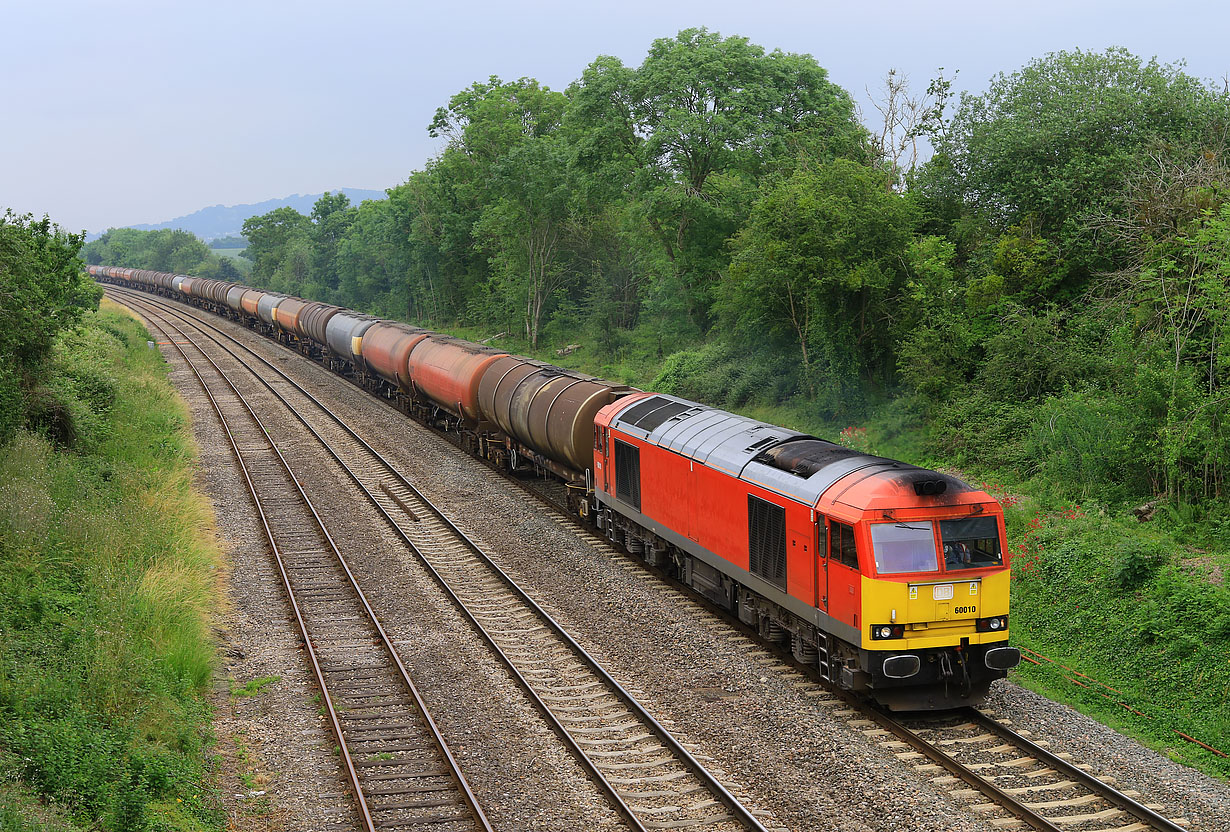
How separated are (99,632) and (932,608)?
11.6m

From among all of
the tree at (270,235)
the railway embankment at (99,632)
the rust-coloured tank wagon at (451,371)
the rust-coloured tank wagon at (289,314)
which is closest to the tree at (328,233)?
the tree at (270,235)

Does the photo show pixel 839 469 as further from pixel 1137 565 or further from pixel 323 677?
pixel 323 677

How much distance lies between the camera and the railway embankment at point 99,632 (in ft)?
35.1

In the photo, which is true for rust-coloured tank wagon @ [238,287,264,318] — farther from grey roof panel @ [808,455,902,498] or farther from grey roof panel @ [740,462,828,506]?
grey roof panel @ [808,455,902,498]

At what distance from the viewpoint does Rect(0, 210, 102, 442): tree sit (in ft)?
65.5

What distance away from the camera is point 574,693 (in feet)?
50.6

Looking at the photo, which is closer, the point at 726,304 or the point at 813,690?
the point at 813,690

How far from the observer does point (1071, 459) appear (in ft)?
72.8

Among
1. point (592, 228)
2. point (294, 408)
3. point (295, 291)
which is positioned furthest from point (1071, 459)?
point (295, 291)

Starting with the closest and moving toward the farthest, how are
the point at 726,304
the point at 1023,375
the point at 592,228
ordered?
the point at 1023,375, the point at 726,304, the point at 592,228

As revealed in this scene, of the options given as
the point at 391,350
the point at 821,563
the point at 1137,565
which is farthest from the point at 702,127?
the point at 821,563

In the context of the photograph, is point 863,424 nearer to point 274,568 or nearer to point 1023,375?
point 1023,375

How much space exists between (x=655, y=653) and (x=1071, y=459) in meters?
11.0

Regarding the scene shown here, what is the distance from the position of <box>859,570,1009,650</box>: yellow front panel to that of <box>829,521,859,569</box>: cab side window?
40 cm
